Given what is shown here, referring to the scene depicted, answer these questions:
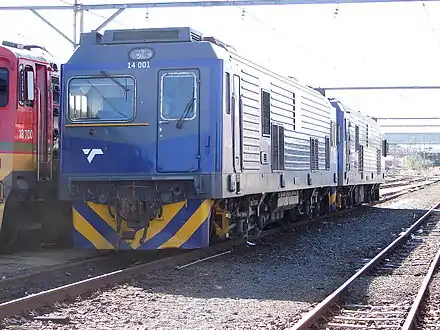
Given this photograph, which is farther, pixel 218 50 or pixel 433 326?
pixel 218 50

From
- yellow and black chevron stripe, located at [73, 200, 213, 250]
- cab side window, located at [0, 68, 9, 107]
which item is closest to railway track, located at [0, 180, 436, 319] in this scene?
yellow and black chevron stripe, located at [73, 200, 213, 250]

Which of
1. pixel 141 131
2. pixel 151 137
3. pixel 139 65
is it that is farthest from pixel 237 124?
pixel 139 65

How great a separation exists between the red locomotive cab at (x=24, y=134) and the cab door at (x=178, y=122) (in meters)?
2.22

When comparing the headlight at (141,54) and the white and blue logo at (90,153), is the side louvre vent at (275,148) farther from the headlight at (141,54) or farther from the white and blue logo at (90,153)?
the white and blue logo at (90,153)

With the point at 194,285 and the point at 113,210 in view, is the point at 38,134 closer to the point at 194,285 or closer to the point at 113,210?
the point at 113,210

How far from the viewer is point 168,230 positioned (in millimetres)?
10867

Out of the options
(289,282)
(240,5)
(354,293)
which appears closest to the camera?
(354,293)

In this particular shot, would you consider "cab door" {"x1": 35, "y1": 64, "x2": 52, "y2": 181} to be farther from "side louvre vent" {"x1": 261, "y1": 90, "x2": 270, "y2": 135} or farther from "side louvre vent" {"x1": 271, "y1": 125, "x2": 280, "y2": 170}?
"side louvre vent" {"x1": 271, "y1": 125, "x2": 280, "y2": 170}

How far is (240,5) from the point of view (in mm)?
15664

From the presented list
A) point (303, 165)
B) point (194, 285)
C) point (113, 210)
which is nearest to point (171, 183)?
point (113, 210)

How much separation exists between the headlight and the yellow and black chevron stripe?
7.37ft

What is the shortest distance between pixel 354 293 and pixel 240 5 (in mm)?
8331

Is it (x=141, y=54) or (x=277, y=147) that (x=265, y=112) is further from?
(x=141, y=54)

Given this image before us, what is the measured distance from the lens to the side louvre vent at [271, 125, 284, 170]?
1373 centimetres
